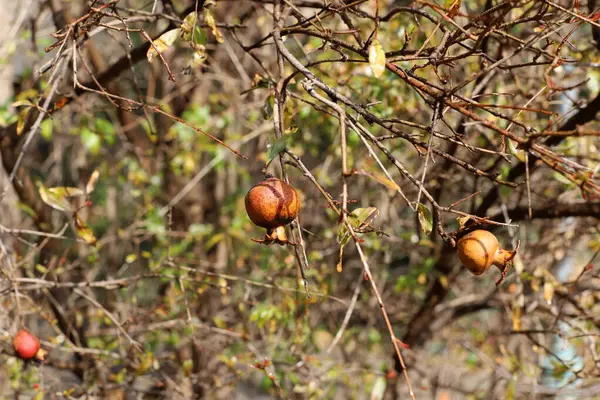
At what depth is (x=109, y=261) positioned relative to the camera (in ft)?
15.6

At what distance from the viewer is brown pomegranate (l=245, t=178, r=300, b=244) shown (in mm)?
1181

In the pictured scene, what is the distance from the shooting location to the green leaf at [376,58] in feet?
4.24

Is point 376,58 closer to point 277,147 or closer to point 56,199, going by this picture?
point 277,147

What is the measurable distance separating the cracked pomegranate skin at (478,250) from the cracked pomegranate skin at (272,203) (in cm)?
35

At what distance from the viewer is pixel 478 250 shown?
1240mm

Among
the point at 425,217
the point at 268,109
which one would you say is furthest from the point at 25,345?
the point at 425,217

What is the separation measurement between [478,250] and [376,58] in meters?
0.44

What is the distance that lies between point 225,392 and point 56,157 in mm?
1944

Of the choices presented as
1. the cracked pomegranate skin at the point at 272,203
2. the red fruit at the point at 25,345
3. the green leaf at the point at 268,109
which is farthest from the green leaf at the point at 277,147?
the red fruit at the point at 25,345

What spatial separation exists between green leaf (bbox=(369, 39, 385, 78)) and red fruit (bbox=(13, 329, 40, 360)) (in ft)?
5.59

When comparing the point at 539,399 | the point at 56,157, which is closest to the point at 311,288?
the point at 539,399

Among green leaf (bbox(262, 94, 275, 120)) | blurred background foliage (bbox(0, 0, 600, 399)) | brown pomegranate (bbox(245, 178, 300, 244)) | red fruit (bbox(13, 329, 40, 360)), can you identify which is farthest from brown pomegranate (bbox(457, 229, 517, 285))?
red fruit (bbox(13, 329, 40, 360))

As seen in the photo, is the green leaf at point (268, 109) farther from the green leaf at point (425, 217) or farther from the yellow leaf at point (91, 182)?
the yellow leaf at point (91, 182)

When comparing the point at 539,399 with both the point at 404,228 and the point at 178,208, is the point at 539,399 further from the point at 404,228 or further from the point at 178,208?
the point at 178,208
